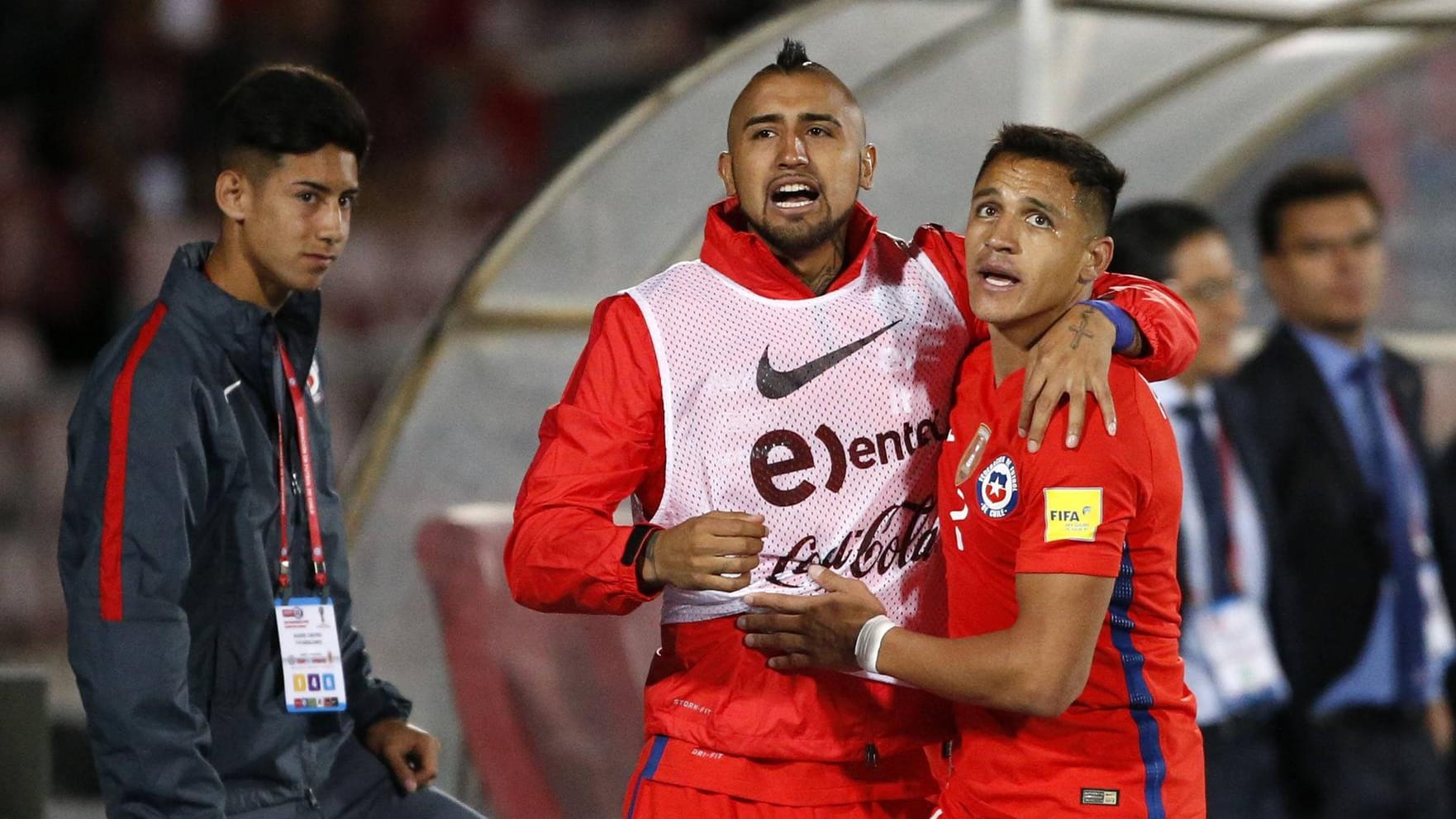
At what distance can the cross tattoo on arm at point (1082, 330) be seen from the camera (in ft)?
9.40

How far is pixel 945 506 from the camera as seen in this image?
2.95 metres

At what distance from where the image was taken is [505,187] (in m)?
12.5

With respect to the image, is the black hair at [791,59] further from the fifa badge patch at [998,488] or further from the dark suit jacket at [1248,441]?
the dark suit jacket at [1248,441]

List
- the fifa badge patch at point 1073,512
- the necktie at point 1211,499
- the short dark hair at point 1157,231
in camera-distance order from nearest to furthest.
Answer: the fifa badge patch at point 1073,512, the short dark hair at point 1157,231, the necktie at point 1211,499

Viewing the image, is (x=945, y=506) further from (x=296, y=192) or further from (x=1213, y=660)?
(x=1213, y=660)

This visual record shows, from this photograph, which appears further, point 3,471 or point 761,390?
point 3,471

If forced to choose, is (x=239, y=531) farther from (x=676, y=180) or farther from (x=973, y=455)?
(x=676, y=180)

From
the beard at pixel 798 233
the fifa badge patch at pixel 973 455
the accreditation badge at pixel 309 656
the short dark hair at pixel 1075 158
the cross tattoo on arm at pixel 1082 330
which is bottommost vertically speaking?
the accreditation badge at pixel 309 656

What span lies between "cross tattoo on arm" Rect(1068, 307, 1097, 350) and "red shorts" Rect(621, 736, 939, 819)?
75 centimetres

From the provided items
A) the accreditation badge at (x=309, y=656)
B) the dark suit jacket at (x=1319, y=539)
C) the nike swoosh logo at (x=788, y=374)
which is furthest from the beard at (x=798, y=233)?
the dark suit jacket at (x=1319, y=539)

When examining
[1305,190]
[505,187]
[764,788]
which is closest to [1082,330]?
[764,788]

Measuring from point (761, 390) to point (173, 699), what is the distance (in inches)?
41.7

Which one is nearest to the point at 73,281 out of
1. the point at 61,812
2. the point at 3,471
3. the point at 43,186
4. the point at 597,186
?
the point at 43,186

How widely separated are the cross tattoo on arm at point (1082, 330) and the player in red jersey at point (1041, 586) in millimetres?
41
